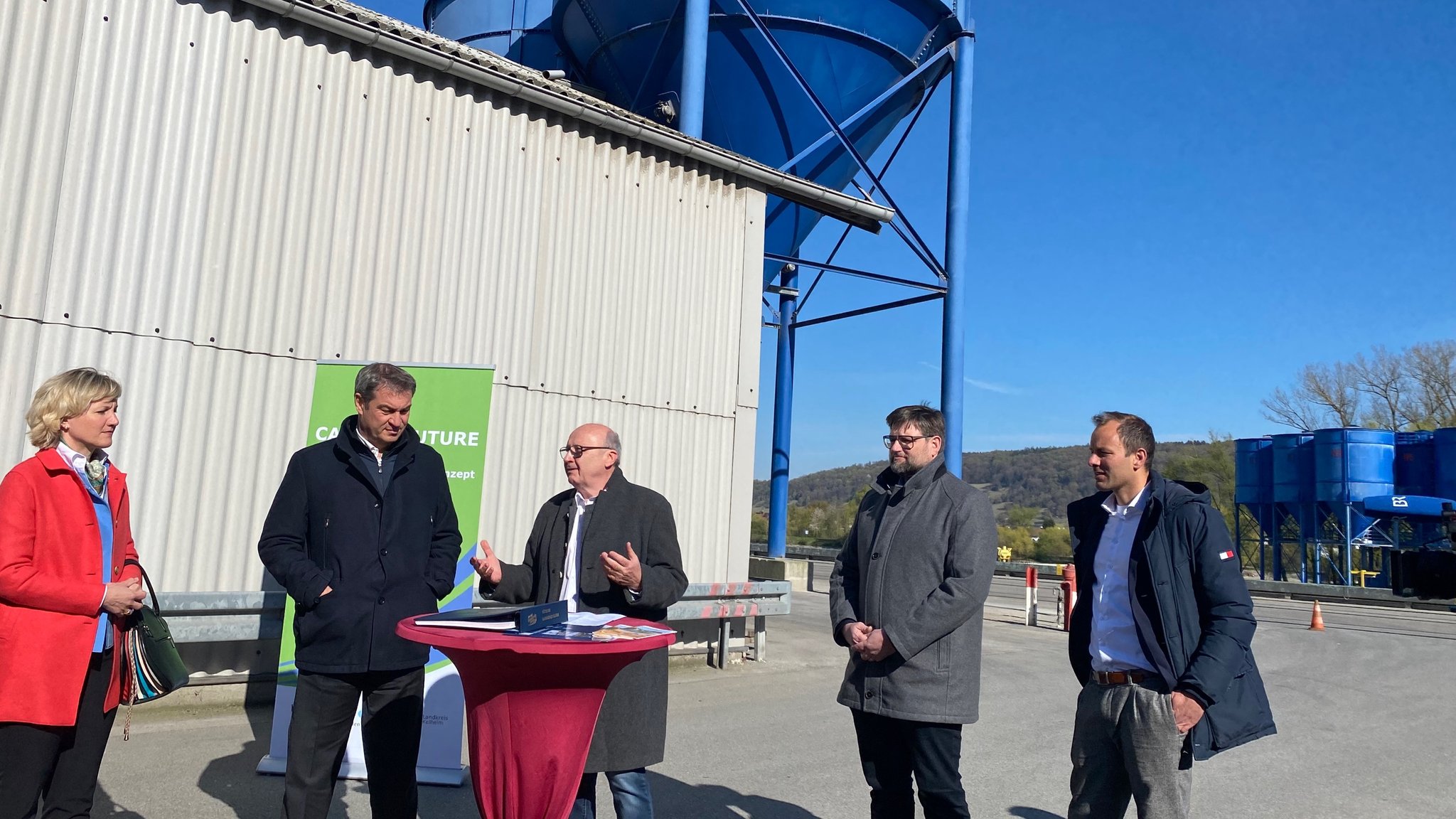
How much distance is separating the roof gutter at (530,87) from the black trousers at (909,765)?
19.5 feet

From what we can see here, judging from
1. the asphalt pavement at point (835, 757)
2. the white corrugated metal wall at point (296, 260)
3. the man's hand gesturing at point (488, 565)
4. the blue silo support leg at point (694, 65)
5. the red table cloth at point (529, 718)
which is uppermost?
the blue silo support leg at point (694, 65)

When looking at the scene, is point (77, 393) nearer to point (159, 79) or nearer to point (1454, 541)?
point (159, 79)

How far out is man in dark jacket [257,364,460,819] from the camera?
339cm

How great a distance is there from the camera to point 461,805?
4.88 m

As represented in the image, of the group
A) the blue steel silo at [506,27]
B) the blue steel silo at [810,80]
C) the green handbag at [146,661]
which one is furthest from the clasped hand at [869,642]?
the blue steel silo at [506,27]

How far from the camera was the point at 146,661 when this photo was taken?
332cm

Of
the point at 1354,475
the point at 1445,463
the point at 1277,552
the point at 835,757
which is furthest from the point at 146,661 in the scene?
the point at 1277,552

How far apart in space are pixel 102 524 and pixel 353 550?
0.80 m

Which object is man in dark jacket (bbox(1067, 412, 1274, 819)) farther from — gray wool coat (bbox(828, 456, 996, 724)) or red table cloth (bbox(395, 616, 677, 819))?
red table cloth (bbox(395, 616, 677, 819))

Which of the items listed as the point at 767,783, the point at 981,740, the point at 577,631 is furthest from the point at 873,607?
the point at 981,740

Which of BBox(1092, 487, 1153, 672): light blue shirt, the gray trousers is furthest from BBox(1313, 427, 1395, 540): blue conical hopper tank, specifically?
the gray trousers

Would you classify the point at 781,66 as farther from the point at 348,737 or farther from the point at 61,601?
the point at 61,601

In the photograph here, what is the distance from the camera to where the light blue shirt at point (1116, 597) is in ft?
10.9

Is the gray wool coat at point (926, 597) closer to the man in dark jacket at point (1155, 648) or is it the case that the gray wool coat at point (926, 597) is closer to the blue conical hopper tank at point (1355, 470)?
the man in dark jacket at point (1155, 648)
